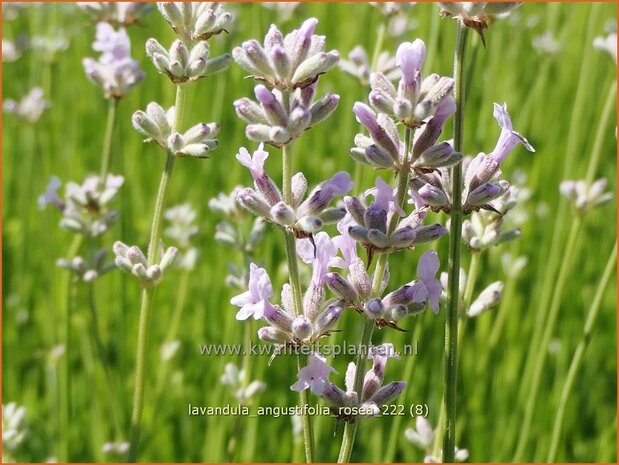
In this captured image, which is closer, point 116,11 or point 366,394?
point 366,394

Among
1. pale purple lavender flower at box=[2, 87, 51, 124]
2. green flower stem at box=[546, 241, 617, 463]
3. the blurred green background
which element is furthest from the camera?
pale purple lavender flower at box=[2, 87, 51, 124]

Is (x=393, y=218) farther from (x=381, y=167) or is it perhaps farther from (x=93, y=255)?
(x=93, y=255)

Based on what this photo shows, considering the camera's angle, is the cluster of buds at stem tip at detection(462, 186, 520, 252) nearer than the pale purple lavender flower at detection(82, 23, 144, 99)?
Yes

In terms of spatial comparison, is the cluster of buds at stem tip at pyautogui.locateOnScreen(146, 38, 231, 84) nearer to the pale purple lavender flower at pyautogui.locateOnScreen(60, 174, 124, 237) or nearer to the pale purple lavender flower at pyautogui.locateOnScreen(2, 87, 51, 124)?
the pale purple lavender flower at pyautogui.locateOnScreen(60, 174, 124, 237)

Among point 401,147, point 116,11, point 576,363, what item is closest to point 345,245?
point 401,147

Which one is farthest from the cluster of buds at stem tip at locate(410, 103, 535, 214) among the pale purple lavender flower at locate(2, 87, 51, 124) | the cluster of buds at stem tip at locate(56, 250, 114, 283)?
the pale purple lavender flower at locate(2, 87, 51, 124)

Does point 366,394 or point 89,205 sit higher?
point 89,205

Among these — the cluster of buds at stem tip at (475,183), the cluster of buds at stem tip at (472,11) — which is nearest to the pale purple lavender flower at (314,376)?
Result: the cluster of buds at stem tip at (475,183)

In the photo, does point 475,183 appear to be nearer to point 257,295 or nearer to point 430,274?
point 430,274
